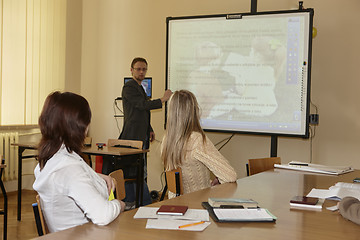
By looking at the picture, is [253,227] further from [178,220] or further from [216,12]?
[216,12]

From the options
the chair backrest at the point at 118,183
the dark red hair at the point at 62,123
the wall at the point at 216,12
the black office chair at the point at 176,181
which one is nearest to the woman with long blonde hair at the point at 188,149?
the black office chair at the point at 176,181

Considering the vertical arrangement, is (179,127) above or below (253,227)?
above

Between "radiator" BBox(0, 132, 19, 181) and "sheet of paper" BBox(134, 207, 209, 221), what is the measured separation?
4.30 meters

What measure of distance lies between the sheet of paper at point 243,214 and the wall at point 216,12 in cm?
334

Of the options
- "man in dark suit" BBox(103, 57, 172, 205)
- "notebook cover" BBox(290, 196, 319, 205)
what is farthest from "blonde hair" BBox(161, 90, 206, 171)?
"man in dark suit" BBox(103, 57, 172, 205)

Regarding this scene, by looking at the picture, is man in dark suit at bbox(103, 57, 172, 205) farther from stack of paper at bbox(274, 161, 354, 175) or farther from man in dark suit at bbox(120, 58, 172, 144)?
stack of paper at bbox(274, 161, 354, 175)

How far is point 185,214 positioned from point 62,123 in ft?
1.96

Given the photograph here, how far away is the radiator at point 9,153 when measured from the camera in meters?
5.69

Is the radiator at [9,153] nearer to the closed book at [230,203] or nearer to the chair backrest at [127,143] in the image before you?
the chair backrest at [127,143]

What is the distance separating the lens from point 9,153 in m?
5.77

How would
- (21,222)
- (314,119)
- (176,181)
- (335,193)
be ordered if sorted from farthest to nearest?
1. (314,119)
2. (21,222)
3. (176,181)
4. (335,193)

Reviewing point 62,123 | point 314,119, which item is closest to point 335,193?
point 62,123

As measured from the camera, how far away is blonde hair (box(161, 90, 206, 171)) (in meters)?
2.99

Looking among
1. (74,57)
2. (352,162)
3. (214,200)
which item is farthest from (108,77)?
(214,200)
